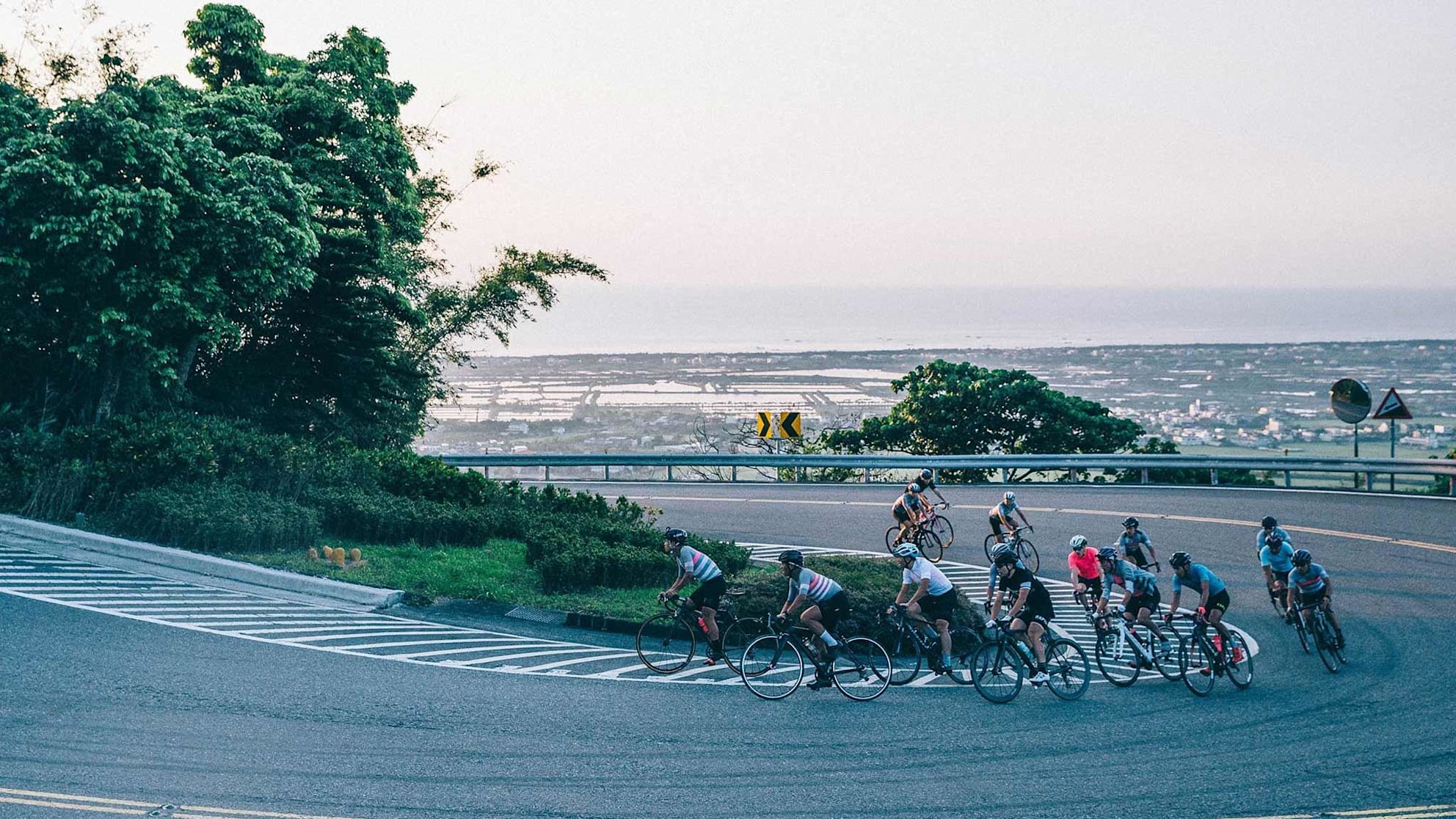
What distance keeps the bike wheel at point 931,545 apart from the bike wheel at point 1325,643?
853cm

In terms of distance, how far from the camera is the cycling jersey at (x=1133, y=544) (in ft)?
56.9

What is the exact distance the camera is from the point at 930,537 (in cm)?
2331

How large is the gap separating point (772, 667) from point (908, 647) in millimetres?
2355

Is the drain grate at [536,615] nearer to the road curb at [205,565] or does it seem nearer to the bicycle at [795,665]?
the road curb at [205,565]

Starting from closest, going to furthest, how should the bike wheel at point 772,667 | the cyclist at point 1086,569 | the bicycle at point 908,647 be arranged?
the bike wheel at point 772,667 → the bicycle at point 908,647 → the cyclist at point 1086,569

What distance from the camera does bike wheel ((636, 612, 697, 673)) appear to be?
14.4 metres

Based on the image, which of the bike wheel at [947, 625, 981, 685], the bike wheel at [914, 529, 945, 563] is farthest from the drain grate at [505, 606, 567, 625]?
the bike wheel at [914, 529, 945, 563]

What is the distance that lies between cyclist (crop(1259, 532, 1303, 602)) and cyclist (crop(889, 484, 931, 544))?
657cm

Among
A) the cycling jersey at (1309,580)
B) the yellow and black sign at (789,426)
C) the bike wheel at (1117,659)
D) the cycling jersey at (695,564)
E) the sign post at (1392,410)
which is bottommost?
the bike wheel at (1117,659)

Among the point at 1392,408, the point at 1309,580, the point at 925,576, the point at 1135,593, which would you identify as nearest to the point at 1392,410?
the point at 1392,408

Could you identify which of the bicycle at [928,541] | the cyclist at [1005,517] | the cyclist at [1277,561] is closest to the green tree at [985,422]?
the bicycle at [928,541]

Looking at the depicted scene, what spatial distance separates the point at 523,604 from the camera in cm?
1661

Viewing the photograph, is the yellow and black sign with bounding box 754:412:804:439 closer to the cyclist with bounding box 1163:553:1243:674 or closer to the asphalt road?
the asphalt road

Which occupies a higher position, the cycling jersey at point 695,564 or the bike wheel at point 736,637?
the cycling jersey at point 695,564
